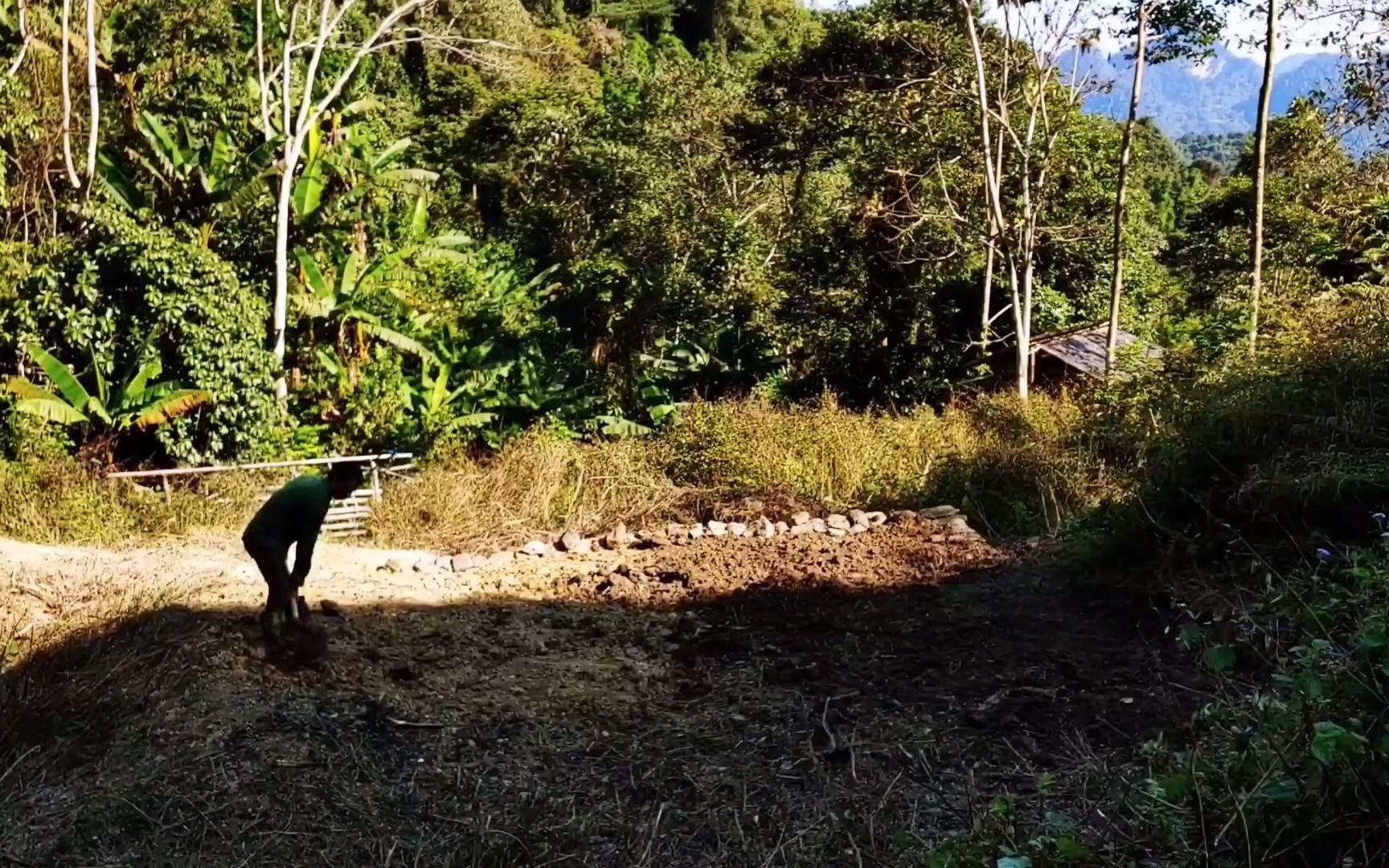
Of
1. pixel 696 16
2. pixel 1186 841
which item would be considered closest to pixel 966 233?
pixel 1186 841

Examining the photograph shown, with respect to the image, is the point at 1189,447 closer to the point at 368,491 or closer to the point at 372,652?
the point at 372,652

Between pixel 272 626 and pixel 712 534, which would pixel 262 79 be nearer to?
pixel 712 534

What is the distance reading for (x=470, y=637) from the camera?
5.56 meters

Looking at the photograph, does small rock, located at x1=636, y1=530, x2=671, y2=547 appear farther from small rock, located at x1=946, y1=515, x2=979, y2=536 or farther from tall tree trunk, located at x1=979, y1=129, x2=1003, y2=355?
tall tree trunk, located at x1=979, y1=129, x2=1003, y2=355

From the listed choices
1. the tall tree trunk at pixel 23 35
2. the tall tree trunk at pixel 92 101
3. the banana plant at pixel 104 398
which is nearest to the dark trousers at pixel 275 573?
the banana plant at pixel 104 398

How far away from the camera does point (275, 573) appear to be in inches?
186

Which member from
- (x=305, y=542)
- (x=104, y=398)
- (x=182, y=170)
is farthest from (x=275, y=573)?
(x=182, y=170)

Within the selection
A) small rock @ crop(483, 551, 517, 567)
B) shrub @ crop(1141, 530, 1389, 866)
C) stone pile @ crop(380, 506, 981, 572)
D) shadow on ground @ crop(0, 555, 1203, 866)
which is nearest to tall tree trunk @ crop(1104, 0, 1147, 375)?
stone pile @ crop(380, 506, 981, 572)

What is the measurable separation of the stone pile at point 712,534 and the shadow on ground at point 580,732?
1413 mm

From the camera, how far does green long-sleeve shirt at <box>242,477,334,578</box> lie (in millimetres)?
4656

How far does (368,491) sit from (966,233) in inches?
357

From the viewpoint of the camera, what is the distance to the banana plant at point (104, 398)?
9930mm

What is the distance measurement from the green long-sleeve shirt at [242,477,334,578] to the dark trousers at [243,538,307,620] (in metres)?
0.01

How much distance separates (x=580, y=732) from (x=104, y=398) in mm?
7971
